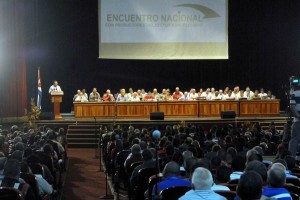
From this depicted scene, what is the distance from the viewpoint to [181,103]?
24.1 metres

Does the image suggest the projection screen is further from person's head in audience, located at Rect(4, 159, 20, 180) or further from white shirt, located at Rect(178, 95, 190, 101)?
person's head in audience, located at Rect(4, 159, 20, 180)

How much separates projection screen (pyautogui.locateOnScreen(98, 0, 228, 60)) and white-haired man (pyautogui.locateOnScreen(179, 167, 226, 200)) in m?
20.2

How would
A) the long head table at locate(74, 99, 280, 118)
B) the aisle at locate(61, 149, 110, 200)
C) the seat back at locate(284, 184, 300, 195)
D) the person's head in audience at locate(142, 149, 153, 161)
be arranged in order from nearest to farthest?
the seat back at locate(284, 184, 300, 195) < the person's head in audience at locate(142, 149, 153, 161) < the aisle at locate(61, 149, 110, 200) < the long head table at locate(74, 99, 280, 118)

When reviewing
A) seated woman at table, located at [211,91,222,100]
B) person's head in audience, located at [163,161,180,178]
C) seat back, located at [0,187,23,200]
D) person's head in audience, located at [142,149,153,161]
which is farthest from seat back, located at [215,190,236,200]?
seated woman at table, located at [211,91,222,100]

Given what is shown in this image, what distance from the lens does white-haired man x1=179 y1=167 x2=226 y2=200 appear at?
496 cm

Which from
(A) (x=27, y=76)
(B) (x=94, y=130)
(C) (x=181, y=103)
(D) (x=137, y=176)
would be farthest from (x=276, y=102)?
(D) (x=137, y=176)

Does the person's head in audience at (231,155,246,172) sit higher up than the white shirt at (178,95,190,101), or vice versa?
the white shirt at (178,95,190,101)

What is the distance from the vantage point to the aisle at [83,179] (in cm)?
1079

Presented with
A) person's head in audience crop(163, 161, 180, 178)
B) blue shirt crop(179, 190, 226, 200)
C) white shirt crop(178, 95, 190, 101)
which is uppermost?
white shirt crop(178, 95, 190, 101)

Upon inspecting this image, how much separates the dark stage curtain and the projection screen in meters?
3.80

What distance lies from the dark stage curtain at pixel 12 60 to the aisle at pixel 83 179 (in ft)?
23.3

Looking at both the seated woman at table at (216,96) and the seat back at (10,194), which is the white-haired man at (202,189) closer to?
the seat back at (10,194)

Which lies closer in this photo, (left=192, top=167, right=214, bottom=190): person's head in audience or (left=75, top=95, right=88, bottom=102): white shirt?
(left=192, top=167, right=214, bottom=190): person's head in audience

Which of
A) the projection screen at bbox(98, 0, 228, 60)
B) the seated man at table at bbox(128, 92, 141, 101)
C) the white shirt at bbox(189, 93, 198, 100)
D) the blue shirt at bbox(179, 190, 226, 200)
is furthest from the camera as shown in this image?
the projection screen at bbox(98, 0, 228, 60)
